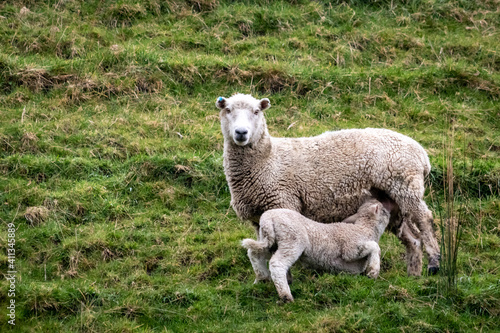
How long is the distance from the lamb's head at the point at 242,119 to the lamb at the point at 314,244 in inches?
45.2

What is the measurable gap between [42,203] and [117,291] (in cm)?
272

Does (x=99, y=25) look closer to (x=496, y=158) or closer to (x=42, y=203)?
(x=42, y=203)

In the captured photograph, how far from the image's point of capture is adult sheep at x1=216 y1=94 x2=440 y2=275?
862 cm

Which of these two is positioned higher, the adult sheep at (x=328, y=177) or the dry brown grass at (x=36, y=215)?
the adult sheep at (x=328, y=177)

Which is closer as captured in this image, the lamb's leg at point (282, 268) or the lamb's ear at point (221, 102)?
the lamb's leg at point (282, 268)

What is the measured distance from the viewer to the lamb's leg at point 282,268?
7426mm

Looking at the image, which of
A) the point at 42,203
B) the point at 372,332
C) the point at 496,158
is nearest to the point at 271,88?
the point at 496,158

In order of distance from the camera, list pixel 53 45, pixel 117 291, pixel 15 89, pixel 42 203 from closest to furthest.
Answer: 1. pixel 117 291
2. pixel 42 203
3. pixel 15 89
4. pixel 53 45

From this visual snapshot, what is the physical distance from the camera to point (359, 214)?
27.9 ft

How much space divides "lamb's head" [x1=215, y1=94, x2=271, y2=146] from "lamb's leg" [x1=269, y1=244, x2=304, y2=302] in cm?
167

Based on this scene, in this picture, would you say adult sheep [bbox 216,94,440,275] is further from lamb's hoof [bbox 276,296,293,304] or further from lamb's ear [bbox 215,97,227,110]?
lamb's hoof [bbox 276,296,293,304]

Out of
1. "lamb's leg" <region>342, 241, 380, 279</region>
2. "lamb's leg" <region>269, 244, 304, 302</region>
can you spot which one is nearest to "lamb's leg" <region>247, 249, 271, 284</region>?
"lamb's leg" <region>269, 244, 304, 302</region>

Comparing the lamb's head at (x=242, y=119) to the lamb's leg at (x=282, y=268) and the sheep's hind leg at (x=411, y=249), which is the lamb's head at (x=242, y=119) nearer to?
the lamb's leg at (x=282, y=268)

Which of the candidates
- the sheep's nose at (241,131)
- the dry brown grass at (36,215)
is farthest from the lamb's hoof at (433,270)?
the dry brown grass at (36,215)
